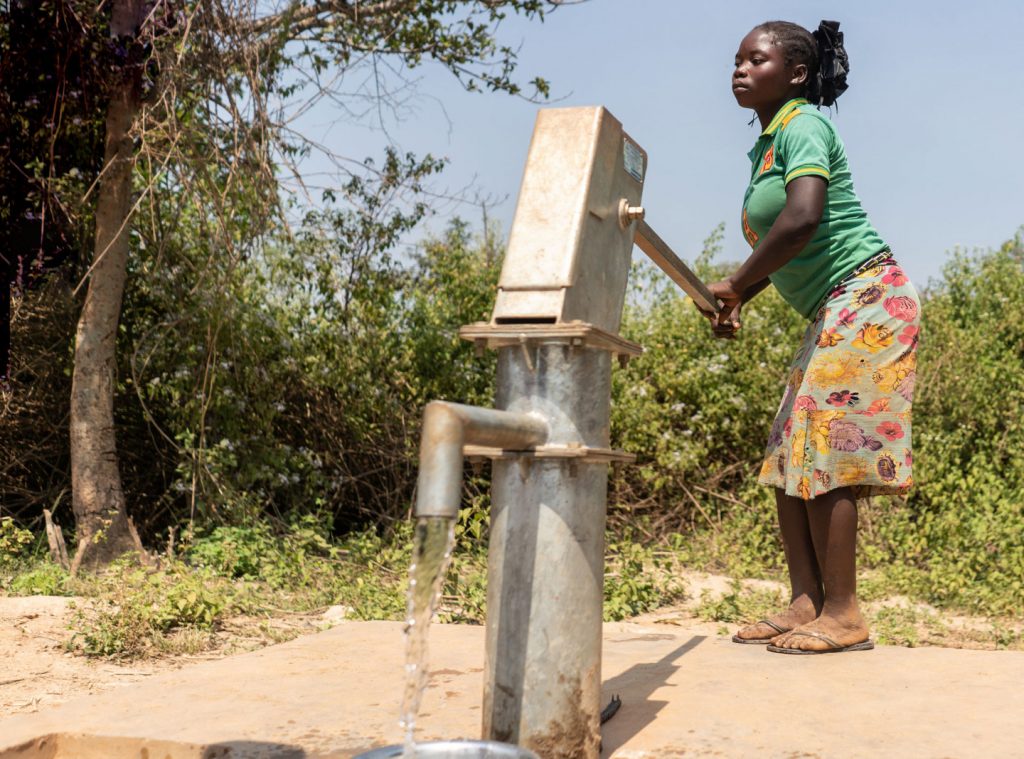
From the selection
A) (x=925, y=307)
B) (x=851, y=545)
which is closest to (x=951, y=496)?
(x=925, y=307)

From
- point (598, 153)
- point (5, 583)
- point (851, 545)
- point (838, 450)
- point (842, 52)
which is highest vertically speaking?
point (842, 52)

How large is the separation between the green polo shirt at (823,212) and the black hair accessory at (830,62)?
211mm

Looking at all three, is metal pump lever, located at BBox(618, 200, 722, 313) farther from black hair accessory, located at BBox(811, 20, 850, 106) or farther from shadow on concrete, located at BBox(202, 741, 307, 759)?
shadow on concrete, located at BBox(202, 741, 307, 759)

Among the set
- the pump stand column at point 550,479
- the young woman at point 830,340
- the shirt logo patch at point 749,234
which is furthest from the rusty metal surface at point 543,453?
the shirt logo patch at point 749,234

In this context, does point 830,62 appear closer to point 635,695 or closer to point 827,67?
point 827,67

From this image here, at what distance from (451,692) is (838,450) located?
1.18 meters

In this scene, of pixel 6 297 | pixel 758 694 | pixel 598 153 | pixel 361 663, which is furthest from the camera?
pixel 6 297

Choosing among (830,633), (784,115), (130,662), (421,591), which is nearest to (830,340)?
(784,115)

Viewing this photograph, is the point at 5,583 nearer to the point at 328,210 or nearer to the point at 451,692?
the point at 328,210

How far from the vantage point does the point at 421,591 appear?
5.06 feet

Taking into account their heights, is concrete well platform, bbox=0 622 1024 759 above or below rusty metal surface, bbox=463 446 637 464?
below

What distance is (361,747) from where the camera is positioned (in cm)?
196

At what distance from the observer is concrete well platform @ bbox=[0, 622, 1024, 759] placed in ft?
6.49

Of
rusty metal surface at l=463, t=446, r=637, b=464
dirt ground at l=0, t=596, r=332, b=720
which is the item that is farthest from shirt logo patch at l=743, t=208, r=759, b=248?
dirt ground at l=0, t=596, r=332, b=720
